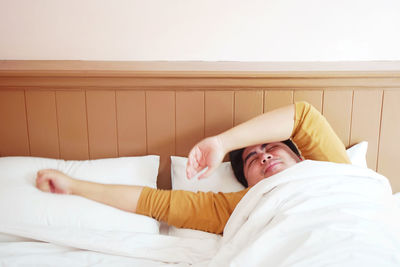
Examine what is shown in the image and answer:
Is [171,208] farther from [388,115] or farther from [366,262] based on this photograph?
[388,115]

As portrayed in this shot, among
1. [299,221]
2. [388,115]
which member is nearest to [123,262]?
[299,221]

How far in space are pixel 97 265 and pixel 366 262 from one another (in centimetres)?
72

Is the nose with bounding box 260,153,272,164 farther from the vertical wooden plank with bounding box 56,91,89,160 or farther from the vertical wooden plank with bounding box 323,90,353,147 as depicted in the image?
the vertical wooden plank with bounding box 56,91,89,160

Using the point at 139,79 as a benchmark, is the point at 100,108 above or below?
below

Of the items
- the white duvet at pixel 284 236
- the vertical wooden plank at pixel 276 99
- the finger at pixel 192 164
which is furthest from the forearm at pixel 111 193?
the vertical wooden plank at pixel 276 99

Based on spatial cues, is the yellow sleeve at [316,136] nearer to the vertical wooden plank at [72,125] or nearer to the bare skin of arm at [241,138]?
the bare skin of arm at [241,138]

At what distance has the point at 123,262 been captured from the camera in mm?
1055

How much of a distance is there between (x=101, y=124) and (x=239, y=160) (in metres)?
0.58

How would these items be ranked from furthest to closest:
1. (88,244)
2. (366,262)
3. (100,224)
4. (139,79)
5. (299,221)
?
(139,79)
(100,224)
(88,244)
(299,221)
(366,262)

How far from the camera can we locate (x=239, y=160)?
1.43 metres

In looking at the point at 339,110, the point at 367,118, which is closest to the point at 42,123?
the point at 339,110

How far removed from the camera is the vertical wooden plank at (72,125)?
56.6 inches

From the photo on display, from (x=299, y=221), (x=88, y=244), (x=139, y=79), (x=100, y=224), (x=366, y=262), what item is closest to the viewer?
(x=366, y=262)

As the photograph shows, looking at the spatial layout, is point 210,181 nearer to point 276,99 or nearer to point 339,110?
point 276,99
